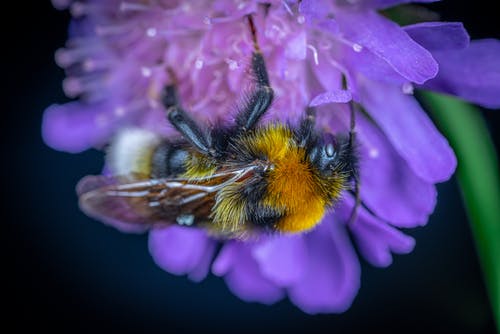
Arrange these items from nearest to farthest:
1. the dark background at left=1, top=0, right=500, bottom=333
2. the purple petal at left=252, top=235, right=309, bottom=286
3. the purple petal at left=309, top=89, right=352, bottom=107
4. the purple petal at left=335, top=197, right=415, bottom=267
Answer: the purple petal at left=309, top=89, right=352, bottom=107 < the purple petal at left=335, top=197, right=415, bottom=267 < the purple petal at left=252, top=235, right=309, bottom=286 < the dark background at left=1, top=0, right=500, bottom=333

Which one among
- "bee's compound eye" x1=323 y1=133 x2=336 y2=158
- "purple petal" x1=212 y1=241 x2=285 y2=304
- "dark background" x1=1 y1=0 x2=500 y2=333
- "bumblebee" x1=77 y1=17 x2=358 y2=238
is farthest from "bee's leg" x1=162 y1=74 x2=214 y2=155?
"dark background" x1=1 y1=0 x2=500 y2=333

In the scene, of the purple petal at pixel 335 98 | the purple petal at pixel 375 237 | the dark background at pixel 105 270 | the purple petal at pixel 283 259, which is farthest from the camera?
the dark background at pixel 105 270

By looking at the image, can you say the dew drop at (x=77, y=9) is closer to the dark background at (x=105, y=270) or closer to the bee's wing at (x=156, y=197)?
the dark background at (x=105, y=270)

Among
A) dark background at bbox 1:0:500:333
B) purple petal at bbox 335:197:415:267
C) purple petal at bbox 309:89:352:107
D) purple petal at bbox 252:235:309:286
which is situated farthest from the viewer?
dark background at bbox 1:0:500:333

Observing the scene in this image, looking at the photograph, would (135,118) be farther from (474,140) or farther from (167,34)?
(474,140)

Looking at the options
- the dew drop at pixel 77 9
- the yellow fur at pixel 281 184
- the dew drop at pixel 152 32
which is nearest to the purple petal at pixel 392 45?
the yellow fur at pixel 281 184

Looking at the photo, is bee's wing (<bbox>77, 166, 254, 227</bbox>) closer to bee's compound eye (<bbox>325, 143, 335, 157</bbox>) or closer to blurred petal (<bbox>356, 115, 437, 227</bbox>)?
bee's compound eye (<bbox>325, 143, 335, 157</bbox>)

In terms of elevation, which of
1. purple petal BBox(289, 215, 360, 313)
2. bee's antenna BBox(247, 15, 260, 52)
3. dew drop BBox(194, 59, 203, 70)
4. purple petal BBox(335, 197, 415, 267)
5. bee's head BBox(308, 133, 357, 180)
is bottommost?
purple petal BBox(289, 215, 360, 313)

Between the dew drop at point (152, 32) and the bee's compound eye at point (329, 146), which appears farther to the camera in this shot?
the dew drop at point (152, 32)
